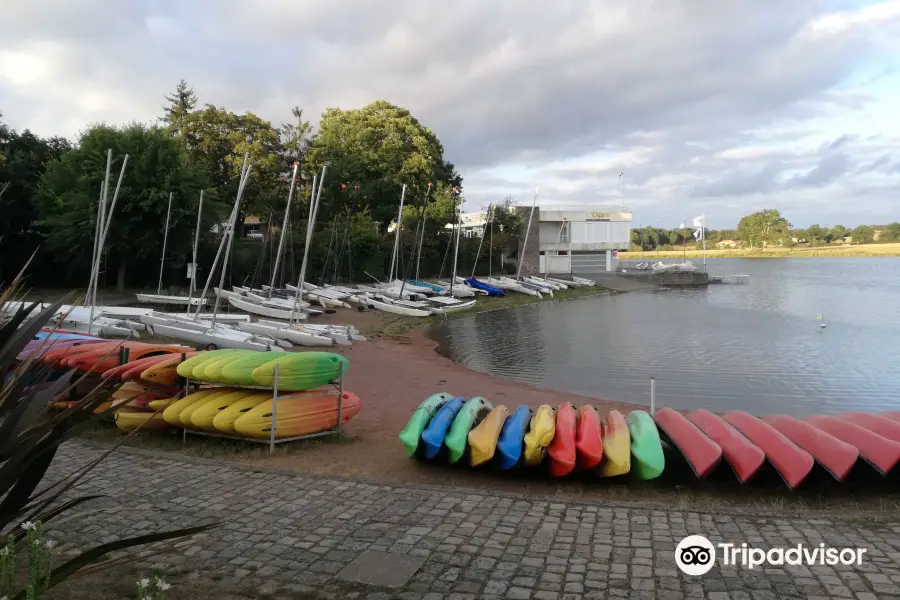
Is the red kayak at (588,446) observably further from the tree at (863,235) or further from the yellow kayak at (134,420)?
the tree at (863,235)

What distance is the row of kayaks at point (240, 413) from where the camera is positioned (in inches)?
336

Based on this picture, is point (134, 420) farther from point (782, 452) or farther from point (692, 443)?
point (782, 452)

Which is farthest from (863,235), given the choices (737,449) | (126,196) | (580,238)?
(737,449)

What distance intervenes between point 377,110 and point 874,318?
3845 centimetres

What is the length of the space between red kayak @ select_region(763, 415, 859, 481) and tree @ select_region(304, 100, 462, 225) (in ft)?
140

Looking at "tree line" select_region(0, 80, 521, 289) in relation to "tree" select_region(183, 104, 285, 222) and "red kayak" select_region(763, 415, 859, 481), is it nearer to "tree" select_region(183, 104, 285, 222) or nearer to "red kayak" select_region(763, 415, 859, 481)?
"tree" select_region(183, 104, 285, 222)

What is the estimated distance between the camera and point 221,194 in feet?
138

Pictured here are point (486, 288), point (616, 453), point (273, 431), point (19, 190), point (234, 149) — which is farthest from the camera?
point (486, 288)

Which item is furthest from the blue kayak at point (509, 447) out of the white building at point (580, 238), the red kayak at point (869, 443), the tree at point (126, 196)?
the white building at point (580, 238)

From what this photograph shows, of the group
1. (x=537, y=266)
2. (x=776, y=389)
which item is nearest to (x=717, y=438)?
(x=776, y=389)

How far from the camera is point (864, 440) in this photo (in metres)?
7.39

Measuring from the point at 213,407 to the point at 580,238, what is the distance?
65.5 m

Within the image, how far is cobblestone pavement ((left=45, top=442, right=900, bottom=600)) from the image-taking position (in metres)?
4.46

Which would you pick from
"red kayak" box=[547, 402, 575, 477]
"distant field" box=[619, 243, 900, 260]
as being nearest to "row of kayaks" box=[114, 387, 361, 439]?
"red kayak" box=[547, 402, 575, 477]
